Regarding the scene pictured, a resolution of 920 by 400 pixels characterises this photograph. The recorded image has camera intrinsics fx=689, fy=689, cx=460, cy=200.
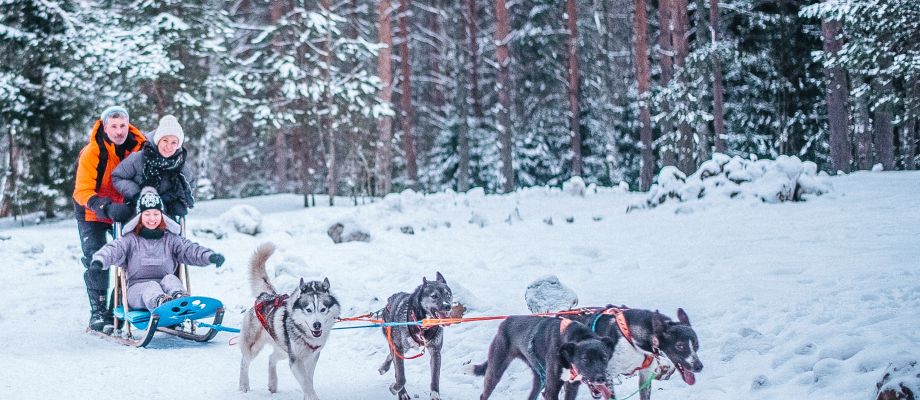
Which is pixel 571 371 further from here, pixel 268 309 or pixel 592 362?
pixel 268 309

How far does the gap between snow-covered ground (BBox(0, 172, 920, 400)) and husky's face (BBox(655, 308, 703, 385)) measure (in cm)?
90

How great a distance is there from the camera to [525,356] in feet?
14.5

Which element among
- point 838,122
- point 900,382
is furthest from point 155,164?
point 838,122

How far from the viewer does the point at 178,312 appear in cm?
664

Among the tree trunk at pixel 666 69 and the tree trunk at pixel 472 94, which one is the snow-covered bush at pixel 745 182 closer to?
the tree trunk at pixel 666 69

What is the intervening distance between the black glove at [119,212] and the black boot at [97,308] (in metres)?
0.87

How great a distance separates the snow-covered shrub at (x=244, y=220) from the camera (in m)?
15.3

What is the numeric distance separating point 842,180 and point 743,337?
961 centimetres

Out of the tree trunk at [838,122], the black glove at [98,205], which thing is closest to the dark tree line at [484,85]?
the tree trunk at [838,122]

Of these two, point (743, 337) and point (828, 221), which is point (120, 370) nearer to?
point (743, 337)

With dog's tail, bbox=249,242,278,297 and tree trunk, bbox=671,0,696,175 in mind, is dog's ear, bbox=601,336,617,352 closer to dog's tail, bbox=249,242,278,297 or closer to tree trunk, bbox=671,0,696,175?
dog's tail, bbox=249,242,278,297

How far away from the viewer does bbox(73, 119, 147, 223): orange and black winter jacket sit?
→ 7430mm

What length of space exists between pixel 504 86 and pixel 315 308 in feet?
64.4

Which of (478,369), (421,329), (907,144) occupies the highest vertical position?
(907,144)
